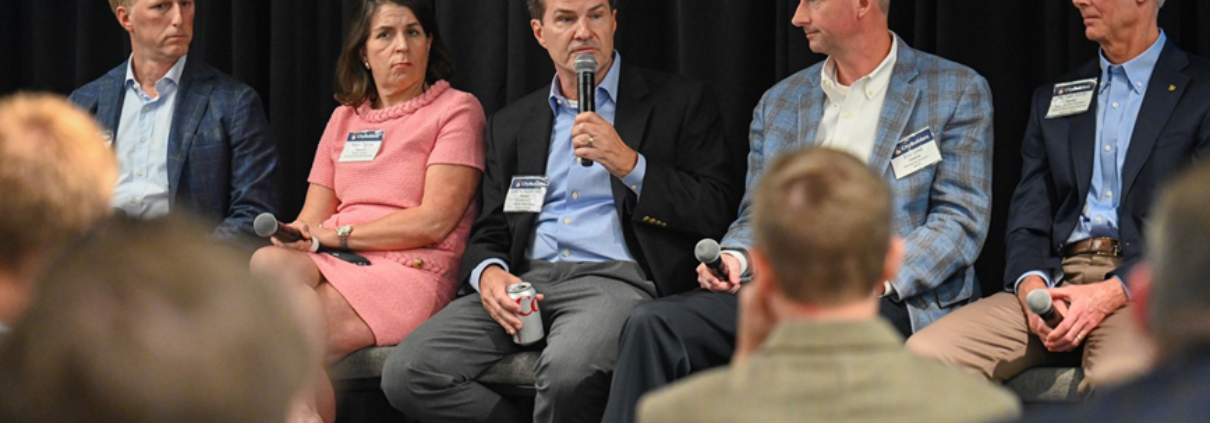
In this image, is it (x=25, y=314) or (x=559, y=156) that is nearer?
(x=25, y=314)

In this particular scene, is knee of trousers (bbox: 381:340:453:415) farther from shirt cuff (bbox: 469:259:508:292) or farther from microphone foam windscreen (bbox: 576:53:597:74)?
microphone foam windscreen (bbox: 576:53:597:74)

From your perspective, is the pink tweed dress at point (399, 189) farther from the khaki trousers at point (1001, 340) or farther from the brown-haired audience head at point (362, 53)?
the khaki trousers at point (1001, 340)

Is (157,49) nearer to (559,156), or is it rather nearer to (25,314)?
(559,156)

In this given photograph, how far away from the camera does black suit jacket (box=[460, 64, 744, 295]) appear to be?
3.36 metres

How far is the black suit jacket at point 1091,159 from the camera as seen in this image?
118 inches

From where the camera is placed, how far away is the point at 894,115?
3256mm

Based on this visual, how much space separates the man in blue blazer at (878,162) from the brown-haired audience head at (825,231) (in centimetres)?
146

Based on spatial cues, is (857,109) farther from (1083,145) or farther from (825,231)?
(825,231)

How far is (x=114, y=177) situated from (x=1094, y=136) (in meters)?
2.43

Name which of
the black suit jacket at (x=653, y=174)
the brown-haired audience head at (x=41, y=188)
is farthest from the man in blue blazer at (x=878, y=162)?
the brown-haired audience head at (x=41, y=188)

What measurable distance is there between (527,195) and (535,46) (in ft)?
3.14

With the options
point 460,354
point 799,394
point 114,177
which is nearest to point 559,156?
point 460,354

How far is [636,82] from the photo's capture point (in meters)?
3.59

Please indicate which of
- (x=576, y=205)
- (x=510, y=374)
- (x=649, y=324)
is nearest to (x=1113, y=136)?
(x=649, y=324)
